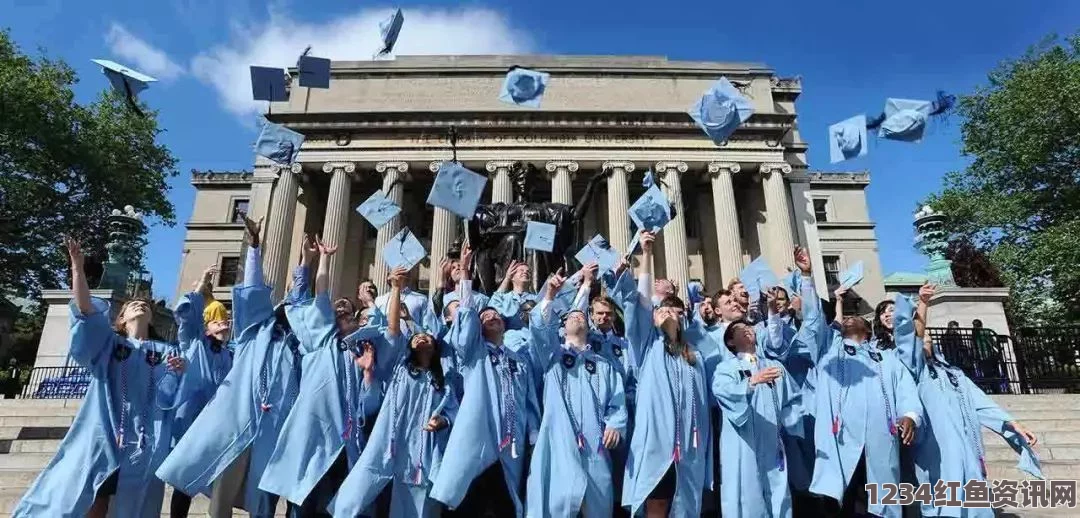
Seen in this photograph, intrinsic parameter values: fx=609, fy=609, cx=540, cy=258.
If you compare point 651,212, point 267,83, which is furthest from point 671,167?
point 267,83

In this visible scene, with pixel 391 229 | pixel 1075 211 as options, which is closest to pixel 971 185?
pixel 1075 211

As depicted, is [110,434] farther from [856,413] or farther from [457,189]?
[856,413]

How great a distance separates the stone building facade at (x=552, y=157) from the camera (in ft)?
96.2

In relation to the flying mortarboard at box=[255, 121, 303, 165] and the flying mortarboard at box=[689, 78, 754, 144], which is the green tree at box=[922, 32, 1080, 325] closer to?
the flying mortarboard at box=[689, 78, 754, 144]

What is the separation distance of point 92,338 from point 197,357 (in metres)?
0.87

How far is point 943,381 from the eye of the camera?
5242mm

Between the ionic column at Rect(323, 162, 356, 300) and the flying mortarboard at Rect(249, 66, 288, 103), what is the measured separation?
2036 cm

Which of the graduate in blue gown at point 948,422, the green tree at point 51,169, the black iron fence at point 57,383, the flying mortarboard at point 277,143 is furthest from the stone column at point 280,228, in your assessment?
the graduate in blue gown at point 948,422

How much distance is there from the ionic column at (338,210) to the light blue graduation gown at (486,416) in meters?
25.0

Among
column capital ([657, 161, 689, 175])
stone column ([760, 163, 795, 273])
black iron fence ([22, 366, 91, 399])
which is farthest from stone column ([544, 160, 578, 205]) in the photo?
black iron fence ([22, 366, 91, 399])

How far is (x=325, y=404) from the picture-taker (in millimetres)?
4629

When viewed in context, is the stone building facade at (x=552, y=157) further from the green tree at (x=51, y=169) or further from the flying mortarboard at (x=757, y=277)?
the flying mortarboard at (x=757, y=277)

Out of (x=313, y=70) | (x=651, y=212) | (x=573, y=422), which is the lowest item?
(x=573, y=422)

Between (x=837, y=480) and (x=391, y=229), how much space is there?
24520 millimetres
